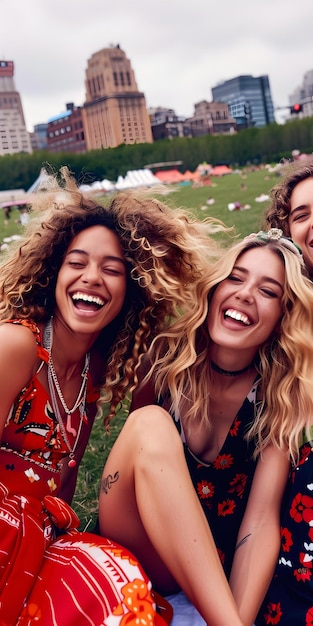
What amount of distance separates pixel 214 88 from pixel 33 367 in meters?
7.06

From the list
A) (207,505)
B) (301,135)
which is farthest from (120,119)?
(301,135)

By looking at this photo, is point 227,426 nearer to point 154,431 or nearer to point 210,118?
point 154,431

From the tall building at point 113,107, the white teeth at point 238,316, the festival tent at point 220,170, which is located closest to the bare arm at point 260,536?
the white teeth at point 238,316

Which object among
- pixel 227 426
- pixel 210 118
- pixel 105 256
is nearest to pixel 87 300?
pixel 105 256

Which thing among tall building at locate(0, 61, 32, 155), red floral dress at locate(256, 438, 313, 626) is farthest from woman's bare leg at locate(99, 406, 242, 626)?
tall building at locate(0, 61, 32, 155)

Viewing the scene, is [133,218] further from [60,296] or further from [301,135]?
[301,135]

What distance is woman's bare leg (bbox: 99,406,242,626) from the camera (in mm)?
2092

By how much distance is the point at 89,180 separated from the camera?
10.8 feet

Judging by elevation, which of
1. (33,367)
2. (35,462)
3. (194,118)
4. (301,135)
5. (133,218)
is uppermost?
(301,135)

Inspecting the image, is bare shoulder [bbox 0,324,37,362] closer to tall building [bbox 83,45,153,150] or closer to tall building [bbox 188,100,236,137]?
tall building [bbox 83,45,153,150]

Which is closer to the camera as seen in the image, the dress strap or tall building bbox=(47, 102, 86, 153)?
the dress strap

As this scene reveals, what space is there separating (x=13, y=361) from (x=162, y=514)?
0.82m

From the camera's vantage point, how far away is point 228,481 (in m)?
2.57

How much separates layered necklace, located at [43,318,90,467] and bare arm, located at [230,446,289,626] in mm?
828
